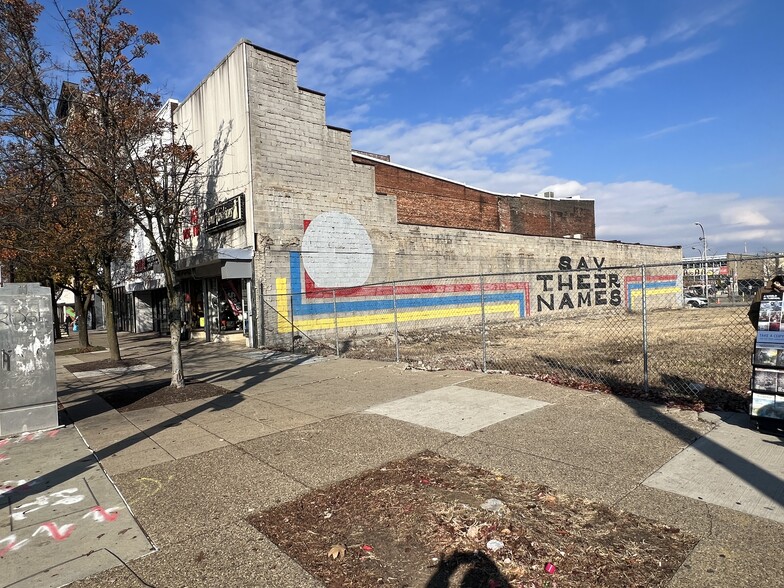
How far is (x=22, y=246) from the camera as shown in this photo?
46.1 feet

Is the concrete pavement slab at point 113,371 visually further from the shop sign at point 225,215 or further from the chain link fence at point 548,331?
the shop sign at point 225,215

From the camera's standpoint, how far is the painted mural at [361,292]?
727 inches

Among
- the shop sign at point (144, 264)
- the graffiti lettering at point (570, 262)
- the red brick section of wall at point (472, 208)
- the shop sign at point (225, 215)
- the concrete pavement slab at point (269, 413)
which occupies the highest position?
the red brick section of wall at point (472, 208)

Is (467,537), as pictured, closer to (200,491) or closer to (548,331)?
(200,491)

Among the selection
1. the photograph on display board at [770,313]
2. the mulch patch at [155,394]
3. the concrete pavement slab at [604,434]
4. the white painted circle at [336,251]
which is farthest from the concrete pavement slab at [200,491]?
the white painted circle at [336,251]

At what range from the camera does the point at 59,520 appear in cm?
405

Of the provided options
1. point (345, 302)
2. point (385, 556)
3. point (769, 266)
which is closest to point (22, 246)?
point (345, 302)

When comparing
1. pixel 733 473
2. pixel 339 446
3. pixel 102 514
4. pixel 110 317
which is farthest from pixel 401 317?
pixel 102 514

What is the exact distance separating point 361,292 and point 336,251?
2072mm

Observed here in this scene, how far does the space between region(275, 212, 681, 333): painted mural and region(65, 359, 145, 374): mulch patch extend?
5043mm

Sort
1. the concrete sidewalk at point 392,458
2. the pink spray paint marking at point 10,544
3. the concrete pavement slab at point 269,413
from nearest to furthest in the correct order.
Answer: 1. the concrete sidewalk at point 392,458
2. the pink spray paint marking at point 10,544
3. the concrete pavement slab at point 269,413

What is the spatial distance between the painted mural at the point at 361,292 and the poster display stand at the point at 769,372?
694 centimetres

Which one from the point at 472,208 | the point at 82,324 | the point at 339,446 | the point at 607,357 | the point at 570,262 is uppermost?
the point at 472,208

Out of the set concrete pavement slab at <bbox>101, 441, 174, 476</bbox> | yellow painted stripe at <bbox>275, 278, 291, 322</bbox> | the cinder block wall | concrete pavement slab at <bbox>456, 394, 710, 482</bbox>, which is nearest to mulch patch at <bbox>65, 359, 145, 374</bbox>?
the cinder block wall
